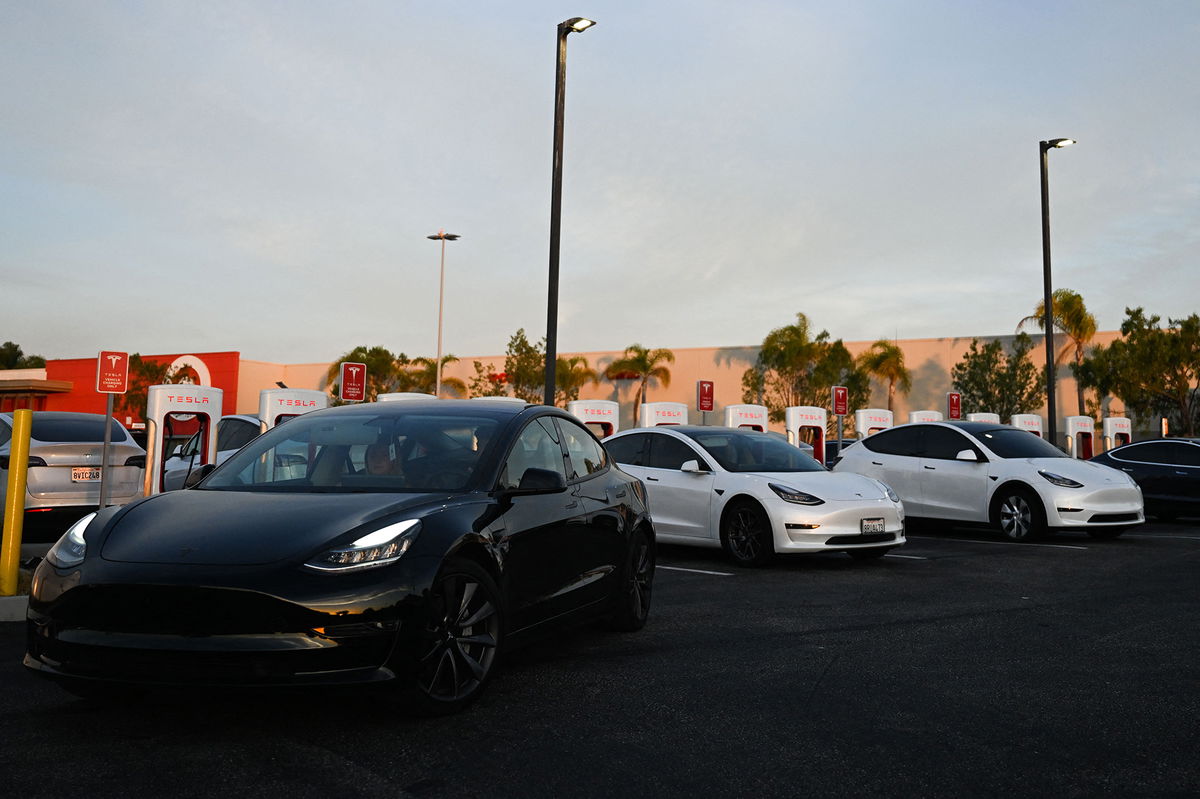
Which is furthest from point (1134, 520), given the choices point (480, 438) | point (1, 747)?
point (1, 747)

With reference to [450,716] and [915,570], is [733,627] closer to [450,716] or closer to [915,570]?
[450,716]

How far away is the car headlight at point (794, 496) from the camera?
10273 mm

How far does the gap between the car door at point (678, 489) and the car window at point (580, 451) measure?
4271 mm

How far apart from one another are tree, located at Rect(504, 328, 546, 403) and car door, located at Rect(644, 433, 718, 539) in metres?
36.4

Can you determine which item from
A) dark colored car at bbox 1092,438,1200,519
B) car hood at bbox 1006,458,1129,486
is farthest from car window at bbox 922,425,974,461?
dark colored car at bbox 1092,438,1200,519

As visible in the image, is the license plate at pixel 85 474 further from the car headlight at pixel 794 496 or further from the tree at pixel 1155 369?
the tree at pixel 1155 369

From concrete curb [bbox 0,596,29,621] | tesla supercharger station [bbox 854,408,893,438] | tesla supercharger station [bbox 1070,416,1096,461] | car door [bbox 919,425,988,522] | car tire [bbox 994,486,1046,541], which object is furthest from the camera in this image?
tesla supercharger station [bbox 1070,416,1096,461]

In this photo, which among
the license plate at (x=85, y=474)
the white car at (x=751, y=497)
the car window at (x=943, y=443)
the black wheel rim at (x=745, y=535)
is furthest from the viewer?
the car window at (x=943, y=443)

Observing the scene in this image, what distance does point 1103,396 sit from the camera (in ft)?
133

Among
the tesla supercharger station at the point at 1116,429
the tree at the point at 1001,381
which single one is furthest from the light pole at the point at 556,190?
the tree at the point at 1001,381

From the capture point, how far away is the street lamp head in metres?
15.2

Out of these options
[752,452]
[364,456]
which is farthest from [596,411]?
[364,456]

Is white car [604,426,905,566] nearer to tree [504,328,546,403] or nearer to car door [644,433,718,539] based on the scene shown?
car door [644,433,718,539]

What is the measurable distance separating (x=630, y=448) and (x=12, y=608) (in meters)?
6.57
